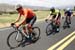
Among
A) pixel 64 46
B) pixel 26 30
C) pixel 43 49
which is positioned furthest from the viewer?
pixel 26 30

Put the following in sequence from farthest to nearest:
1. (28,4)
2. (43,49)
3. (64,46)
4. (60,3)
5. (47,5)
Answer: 1. (60,3)
2. (47,5)
3. (28,4)
4. (64,46)
5. (43,49)

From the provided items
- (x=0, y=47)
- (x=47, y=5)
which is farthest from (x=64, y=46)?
(x=47, y=5)

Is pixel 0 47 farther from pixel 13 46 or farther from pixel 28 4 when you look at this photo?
pixel 28 4

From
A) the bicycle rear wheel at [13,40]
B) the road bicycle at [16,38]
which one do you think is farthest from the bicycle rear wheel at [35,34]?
the bicycle rear wheel at [13,40]

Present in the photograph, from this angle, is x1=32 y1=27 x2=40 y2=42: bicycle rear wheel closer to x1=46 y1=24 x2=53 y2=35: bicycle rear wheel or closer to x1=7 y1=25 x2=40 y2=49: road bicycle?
x1=7 y1=25 x2=40 y2=49: road bicycle

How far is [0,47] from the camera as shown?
10.4m

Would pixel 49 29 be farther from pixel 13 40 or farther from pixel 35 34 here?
pixel 13 40

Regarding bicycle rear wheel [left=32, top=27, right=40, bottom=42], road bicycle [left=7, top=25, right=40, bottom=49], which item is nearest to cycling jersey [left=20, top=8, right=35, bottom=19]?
road bicycle [left=7, top=25, right=40, bottom=49]

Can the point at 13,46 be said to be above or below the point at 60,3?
above

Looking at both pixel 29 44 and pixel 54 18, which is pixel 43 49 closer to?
pixel 29 44

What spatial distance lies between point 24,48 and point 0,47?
3.20 feet

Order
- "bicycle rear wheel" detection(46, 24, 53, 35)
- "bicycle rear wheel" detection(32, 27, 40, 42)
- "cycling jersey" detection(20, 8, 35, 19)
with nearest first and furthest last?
"cycling jersey" detection(20, 8, 35, 19)
"bicycle rear wheel" detection(32, 27, 40, 42)
"bicycle rear wheel" detection(46, 24, 53, 35)

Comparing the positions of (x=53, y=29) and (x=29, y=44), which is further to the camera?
(x=53, y=29)

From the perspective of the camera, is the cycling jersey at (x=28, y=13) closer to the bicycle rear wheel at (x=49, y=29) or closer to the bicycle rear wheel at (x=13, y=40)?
the bicycle rear wheel at (x=13, y=40)
